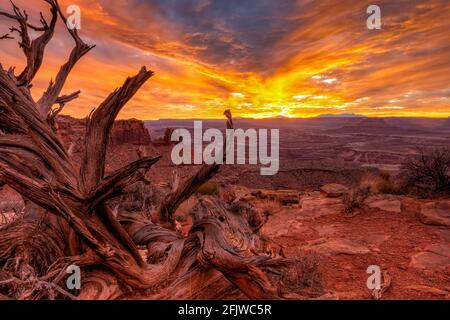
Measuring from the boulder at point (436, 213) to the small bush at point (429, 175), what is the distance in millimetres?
1531

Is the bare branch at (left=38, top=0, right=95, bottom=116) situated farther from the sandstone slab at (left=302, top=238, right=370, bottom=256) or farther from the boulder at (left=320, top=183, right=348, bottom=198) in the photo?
the boulder at (left=320, top=183, right=348, bottom=198)

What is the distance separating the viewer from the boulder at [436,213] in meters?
6.75

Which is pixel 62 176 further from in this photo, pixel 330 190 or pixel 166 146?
pixel 166 146

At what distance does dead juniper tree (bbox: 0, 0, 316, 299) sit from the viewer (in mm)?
2818

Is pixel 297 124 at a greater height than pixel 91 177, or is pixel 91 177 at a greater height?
pixel 297 124

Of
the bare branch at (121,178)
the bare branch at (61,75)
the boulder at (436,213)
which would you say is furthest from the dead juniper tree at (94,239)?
the boulder at (436,213)

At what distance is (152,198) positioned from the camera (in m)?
8.88

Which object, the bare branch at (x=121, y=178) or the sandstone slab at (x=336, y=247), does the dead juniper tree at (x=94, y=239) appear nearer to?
the bare branch at (x=121, y=178)

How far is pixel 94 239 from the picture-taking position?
283 cm

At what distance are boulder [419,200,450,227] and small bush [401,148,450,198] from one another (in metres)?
1.53

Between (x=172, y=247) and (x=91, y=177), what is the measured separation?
127 cm

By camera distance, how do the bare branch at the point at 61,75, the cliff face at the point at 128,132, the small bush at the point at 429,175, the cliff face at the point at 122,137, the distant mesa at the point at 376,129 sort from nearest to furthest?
the bare branch at the point at 61,75
the small bush at the point at 429,175
the cliff face at the point at 122,137
the cliff face at the point at 128,132
the distant mesa at the point at 376,129
